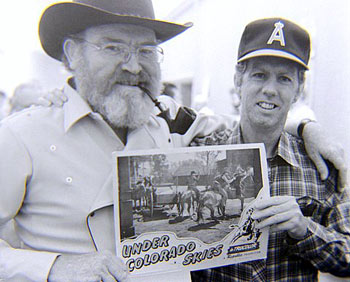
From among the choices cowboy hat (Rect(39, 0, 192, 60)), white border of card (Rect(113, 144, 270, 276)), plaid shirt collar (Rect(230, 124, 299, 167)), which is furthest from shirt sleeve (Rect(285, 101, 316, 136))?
cowboy hat (Rect(39, 0, 192, 60))

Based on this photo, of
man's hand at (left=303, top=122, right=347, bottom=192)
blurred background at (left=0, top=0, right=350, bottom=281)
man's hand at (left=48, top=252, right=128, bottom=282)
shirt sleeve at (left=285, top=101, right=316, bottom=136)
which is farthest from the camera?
blurred background at (left=0, top=0, right=350, bottom=281)

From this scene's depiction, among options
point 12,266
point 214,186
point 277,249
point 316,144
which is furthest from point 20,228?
point 316,144

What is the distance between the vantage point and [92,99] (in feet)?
3.07

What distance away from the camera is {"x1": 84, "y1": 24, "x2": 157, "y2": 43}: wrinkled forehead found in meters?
0.89

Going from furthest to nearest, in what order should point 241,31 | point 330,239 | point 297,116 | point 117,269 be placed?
point 297,116 < point 241,31 < point 330,239 < point 117,269

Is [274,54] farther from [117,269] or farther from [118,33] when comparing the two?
[117,269]

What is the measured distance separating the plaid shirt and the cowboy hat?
65 centimetres

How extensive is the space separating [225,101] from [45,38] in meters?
1.63

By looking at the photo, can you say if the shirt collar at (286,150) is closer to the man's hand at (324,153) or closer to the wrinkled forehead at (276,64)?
the man's hand at (324,153)

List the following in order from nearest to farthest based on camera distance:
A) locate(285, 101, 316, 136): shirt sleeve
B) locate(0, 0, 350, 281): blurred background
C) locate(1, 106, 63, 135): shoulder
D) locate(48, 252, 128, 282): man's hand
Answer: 1. locate(48, 252, 128, 282): man's hand
2. locate(1, 106, 63, 135): shoulder
3. locate(285, 101, 316, 136): shirt sleeve
4. locate(0, 0, 350, 281): blurred background

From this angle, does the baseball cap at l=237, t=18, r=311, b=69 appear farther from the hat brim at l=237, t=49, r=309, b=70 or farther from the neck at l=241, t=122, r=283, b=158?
the neck at l=241, t=122, r=283, b=158

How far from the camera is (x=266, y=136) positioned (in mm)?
1050

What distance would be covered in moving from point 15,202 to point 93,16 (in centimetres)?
62

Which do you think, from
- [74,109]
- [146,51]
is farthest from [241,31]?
[74,109]
